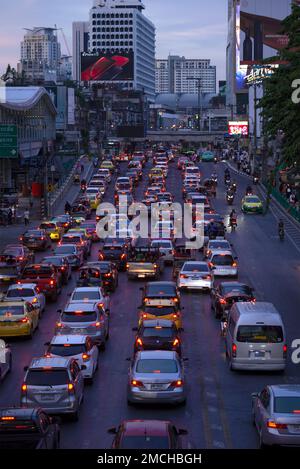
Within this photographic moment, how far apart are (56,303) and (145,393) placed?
16.4 metres

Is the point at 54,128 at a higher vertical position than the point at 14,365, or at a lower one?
higher

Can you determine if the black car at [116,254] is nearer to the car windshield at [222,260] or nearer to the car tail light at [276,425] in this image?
the car windshield at [222,260]

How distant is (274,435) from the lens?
1748 centimetres

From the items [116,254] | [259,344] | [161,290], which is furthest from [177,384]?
[116,254]

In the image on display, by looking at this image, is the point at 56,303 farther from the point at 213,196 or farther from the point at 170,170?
the point at 170,170

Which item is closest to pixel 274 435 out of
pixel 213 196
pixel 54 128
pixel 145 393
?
pixel 145 393

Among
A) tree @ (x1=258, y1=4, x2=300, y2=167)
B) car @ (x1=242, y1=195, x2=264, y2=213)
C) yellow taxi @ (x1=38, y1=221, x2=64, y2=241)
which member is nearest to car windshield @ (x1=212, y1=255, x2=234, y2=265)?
tree @ (x1=258, y1=4, x2=300, y2=167)

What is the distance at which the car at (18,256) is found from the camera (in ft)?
148

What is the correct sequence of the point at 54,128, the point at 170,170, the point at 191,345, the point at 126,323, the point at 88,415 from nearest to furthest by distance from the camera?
the point at 88,415
the point at 191,345
the point at 126,323
the point at 170,170
the point at 54,128

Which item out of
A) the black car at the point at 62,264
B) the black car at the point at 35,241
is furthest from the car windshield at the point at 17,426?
the black car at the point at 35,241

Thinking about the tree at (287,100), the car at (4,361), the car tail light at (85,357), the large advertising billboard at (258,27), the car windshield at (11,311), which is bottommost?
the car at (4,361)

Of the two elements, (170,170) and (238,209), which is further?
(170,170)

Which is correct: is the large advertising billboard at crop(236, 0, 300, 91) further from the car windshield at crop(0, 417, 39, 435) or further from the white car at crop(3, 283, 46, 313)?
the car windshield at crop(0, 417, 39, 435)

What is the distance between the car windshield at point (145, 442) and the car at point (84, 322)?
1202 cm
